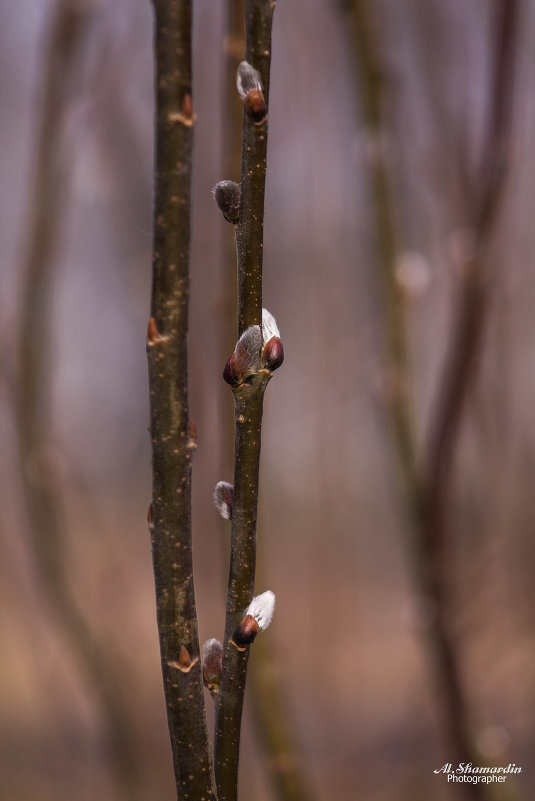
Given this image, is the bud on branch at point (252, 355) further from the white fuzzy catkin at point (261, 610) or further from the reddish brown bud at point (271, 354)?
the white fuzzy catkin at point (261, 610)

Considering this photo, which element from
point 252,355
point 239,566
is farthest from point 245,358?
point 239,566

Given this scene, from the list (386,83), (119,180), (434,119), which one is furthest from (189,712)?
(119,180)

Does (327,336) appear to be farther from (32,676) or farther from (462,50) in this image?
(32,676)

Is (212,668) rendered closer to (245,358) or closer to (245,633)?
(245,633)

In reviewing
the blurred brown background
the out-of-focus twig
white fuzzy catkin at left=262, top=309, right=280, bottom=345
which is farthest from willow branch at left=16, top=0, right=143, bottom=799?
white fuzzy catkin at left=262, top=309, right=280, bottom=345

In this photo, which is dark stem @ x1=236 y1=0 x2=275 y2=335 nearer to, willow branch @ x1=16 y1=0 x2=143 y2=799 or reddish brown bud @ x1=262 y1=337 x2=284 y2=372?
reddish brown bud @ x1=262 y1=337 x2=284 y2=372

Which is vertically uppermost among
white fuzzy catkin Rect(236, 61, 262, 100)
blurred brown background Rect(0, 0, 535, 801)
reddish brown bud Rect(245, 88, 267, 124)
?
white fuzzy catkin Rect(236, 61, 262, 100)
